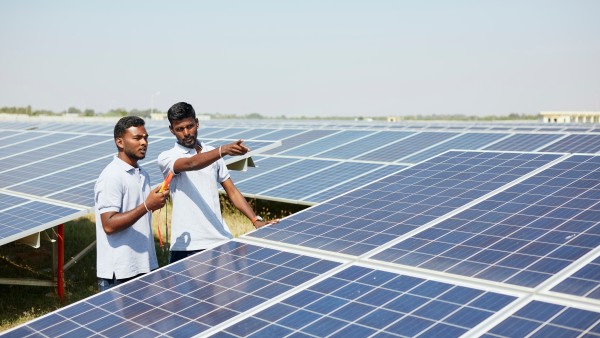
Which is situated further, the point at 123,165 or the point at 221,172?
the point at 221,172

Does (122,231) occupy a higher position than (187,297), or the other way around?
(122,231)

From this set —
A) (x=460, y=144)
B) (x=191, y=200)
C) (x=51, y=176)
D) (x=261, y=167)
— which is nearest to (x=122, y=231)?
(x=191, y=200)

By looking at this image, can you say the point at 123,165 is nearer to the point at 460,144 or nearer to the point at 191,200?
the point at 191,200

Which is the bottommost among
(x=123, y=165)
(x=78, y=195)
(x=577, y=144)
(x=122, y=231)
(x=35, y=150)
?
(x=35, y=150)

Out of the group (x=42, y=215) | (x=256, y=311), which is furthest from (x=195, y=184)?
(x=42, y=215)

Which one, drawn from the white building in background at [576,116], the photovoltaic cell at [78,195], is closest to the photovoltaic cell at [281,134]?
the photovoltaic cell at [78,195]

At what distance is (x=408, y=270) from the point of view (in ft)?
16.4

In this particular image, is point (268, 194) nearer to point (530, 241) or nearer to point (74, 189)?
point (74, 189)

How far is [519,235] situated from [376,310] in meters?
1.56

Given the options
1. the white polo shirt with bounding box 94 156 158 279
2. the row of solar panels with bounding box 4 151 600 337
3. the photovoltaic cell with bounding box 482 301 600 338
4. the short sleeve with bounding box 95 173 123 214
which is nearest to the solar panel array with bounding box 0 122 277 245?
the white polo shirt with bounding box 94 156 158 279

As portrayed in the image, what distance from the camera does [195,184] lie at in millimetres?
6461

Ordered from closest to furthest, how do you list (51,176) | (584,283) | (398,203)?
(584,283) < (398,203) < (51,176)

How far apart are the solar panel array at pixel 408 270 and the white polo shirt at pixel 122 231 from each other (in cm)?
43

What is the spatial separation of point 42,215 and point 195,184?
13.1 feet
